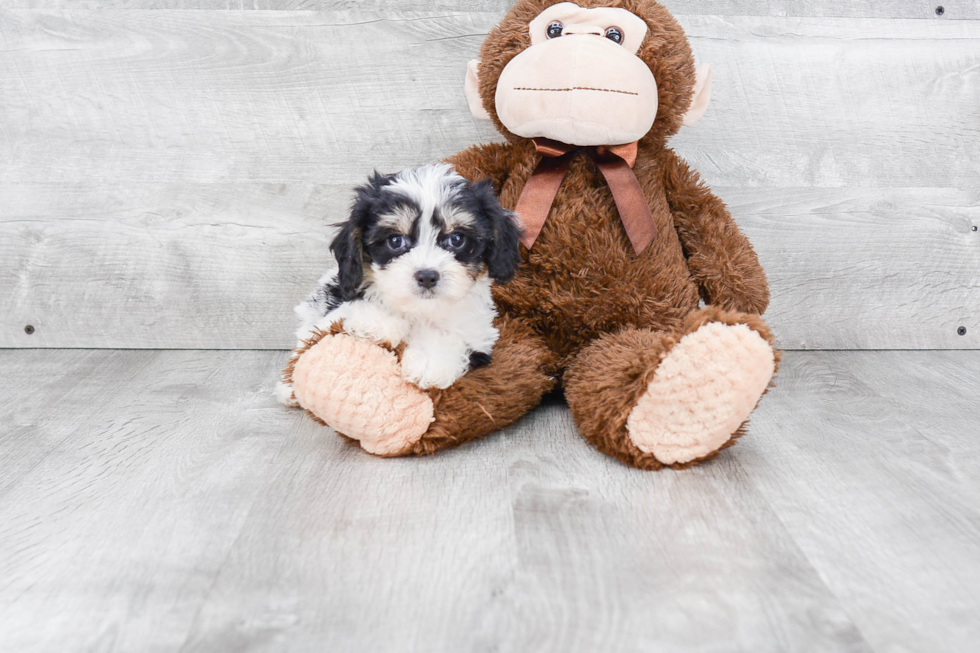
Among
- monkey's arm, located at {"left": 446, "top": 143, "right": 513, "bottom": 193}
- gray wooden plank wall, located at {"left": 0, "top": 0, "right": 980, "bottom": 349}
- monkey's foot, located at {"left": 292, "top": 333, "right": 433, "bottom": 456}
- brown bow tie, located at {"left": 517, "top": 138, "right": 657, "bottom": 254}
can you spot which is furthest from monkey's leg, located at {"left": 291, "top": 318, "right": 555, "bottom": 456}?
gray wooden plank wall, located at {"left": 0, "top": 0, "right": 980, "bottom": 349}

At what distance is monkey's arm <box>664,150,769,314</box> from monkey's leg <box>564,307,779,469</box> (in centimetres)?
26

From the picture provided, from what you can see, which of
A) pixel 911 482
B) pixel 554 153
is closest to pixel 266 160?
pixel 554 153

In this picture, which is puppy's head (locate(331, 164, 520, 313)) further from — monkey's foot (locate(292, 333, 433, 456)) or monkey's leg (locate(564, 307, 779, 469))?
monkey's leg (locate(564, 307, 779, 469))

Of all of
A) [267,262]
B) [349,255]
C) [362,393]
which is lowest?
[267,262]

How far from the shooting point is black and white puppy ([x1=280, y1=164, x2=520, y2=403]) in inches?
53.5

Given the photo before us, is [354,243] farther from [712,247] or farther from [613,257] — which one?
[712,247]

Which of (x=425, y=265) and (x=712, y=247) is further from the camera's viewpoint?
(x=712, y=247)

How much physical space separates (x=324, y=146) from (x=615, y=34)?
0.89 m

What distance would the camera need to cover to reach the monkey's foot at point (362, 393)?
55.4 inches

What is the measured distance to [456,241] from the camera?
139 cm

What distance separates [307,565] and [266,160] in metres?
1.36

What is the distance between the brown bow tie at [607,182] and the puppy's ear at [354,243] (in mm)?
361

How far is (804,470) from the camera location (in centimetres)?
145

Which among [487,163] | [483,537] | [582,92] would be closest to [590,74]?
[582,92]
